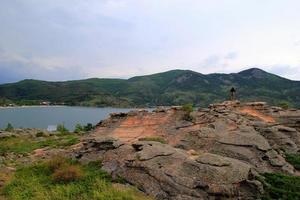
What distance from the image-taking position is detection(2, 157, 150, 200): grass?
56.2ft

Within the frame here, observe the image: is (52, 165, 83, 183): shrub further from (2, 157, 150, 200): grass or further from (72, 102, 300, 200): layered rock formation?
(72, 102, 300, 200): layered rock formation

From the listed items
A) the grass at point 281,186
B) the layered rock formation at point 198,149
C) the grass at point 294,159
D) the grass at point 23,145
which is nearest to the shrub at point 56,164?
the layered rock formation at point 198,149

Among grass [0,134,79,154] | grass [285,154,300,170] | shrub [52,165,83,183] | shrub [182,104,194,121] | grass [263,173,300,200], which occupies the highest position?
shrub [182,104,194,121]

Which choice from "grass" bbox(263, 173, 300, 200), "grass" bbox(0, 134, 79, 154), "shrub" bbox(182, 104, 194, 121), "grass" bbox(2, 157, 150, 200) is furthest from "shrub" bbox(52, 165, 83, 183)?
"shrub" bbox(182, 104, 194, 121)

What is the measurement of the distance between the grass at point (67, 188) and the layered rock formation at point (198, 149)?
1.18 metres

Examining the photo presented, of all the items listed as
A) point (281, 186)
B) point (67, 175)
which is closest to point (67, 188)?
point (67, 175)

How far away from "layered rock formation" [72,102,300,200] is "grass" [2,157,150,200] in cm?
118

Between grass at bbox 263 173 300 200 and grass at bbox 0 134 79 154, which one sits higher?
grass at bbox 0 134 79 154

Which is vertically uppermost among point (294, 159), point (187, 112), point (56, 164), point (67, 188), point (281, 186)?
point (187, 112)

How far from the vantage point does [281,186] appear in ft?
68.5

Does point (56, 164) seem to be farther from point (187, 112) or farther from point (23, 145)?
point (187, 112)

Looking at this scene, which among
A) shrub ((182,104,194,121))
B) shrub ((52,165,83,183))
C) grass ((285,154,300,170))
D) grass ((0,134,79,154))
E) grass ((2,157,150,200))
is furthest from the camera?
shrub ((182,104,194,121))

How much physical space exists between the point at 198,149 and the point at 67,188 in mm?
11373

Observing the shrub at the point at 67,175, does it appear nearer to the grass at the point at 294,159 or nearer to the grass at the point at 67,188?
the grass at the point at 67,188
